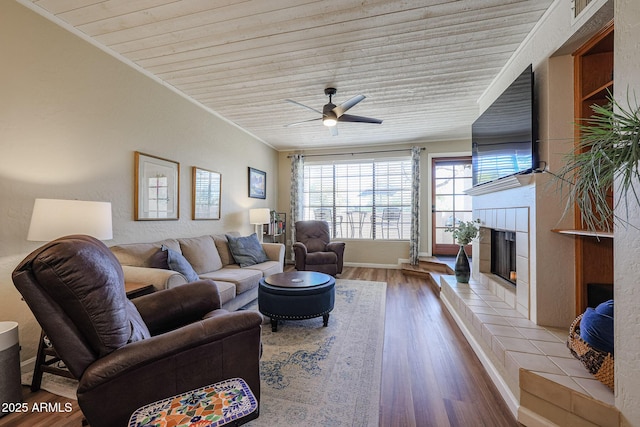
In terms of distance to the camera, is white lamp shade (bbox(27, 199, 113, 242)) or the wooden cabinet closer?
white lamp shade (bbox(27, 199, 113, 242))

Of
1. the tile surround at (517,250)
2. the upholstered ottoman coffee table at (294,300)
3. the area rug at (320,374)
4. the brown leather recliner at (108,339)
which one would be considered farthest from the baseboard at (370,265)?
the brown leather recliner at (108,339)

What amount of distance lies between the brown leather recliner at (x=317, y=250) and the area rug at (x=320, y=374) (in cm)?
154

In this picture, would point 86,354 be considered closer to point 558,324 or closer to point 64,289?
point 64,289

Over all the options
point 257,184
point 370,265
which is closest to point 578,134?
point 370,265

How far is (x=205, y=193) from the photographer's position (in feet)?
12.4

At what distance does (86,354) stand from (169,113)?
2.89 meters

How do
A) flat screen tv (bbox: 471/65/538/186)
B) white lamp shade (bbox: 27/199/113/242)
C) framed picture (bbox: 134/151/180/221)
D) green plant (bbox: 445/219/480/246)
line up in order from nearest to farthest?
white lamp shade (bbox: 27/199/113/242) → flat screen tv (bbox: 471/65/538/186) → framed picture (bbox: 134/151/180/221) → green plant (bbox: 445/219/480/246)

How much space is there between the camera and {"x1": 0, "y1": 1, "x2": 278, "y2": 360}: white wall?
1.83 meters

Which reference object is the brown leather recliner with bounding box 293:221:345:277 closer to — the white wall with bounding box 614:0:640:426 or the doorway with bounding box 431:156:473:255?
the doorway with bounding box 431:156:473:255

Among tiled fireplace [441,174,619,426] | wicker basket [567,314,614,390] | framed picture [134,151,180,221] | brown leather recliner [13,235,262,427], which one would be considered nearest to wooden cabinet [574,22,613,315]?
tiled fireplace [441,174,619,426]

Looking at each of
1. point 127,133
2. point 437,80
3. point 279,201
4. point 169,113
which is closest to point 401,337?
A: point 437,80

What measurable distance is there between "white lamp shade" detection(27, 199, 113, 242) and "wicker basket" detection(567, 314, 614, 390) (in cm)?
306

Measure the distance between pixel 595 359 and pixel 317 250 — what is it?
13.1 feet

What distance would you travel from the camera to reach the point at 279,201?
626 cm
